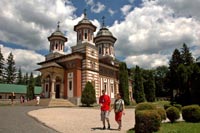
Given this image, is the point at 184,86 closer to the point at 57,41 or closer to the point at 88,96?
the point at 88,96

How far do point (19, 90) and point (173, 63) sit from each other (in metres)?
45.6

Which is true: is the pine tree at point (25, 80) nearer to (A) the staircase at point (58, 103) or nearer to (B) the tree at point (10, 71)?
(B) the tree at point (10, 71)

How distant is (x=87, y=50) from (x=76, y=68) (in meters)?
4.09

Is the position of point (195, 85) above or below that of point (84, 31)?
below

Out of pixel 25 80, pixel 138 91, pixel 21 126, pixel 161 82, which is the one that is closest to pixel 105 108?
pixel 21 126

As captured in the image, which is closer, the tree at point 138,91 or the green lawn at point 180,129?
the green lawn at point 180,129

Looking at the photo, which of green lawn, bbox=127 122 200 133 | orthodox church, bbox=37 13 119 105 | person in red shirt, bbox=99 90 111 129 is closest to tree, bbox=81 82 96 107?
orthodox church, bbox=37 13 119 105

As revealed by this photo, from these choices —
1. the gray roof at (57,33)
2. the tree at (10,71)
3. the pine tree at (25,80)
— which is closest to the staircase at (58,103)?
the gray roof at (57,33)

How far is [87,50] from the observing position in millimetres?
40156

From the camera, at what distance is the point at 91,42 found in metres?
42.6

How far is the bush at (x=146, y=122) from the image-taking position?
964cm

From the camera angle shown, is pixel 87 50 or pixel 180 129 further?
pixel 87 50

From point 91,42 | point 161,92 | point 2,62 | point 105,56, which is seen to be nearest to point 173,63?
point 161,92

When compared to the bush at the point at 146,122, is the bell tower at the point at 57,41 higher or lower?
higher
